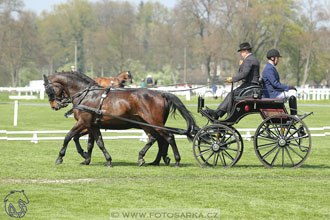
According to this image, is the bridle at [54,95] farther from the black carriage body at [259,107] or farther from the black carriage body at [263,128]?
the black carriage body at [259,107]

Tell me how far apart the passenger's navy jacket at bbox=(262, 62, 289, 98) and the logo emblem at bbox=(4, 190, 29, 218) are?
499 cm

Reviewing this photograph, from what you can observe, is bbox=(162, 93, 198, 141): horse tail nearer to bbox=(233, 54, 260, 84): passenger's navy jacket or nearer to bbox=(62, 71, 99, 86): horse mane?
bbox=(233, 54, 260, 84): passenger's navy jacket

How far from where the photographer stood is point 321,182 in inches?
393

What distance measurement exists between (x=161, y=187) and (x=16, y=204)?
235 cm

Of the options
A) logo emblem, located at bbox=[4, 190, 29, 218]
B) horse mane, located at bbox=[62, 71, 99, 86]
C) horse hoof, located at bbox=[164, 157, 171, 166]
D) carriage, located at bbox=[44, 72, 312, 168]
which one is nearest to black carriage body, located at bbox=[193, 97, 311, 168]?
carriage, located at bbox=[44, 72, 312, 168]

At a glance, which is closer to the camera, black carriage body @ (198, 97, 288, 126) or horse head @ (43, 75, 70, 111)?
black carriage body @ (198, 97, 288, 126)

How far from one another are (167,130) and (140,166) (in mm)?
929

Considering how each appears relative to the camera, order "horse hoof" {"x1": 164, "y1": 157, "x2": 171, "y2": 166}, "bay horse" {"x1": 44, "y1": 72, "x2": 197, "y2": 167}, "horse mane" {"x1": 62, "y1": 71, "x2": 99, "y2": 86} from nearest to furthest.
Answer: "bay horse" {"x1": 44, "y1": 72, "x2": 197, "y2": 167} < "horse hoof" {"x1": 164, "y1": 157, "x2": 171, "y2": 166} < "horse mane" {"x1": 62, "y1": 71, "x2": 99, "y2": 86}

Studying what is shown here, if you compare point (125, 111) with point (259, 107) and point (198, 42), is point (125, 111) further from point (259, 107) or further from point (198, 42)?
point (198, 42)

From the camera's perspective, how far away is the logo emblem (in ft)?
25.3

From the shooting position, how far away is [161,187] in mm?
9484

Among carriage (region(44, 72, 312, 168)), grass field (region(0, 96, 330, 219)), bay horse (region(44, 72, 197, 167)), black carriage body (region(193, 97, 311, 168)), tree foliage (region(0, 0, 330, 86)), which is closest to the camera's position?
grass field (region(0, 96, 330, 219))

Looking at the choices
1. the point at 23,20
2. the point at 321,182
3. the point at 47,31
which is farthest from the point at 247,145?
the point at 47,31

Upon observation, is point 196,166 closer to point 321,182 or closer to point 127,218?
point 321,182
